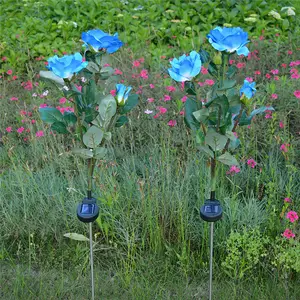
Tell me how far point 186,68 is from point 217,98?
17 centimetres

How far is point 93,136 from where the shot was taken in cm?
243

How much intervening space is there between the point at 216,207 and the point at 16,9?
4898 millimetres

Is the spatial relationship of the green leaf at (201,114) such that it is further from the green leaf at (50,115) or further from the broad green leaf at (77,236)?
the broad green leaf at (77,236)

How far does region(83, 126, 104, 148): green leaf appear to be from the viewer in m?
2.43

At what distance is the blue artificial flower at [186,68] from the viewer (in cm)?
225

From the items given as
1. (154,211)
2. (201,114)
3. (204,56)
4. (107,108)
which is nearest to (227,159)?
(201,114)

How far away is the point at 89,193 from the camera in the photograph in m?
2.56

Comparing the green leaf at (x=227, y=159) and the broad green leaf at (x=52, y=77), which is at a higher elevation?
the broad green leaf at (x=52, y=77)

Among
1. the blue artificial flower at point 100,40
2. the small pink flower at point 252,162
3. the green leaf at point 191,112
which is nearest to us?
the blue artificial flower at point 100,40

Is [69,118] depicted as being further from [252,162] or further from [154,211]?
[252,162]

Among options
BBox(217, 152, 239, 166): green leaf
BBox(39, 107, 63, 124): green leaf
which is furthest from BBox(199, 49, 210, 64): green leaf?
BBox(39, 107, 63, 124): green leaf

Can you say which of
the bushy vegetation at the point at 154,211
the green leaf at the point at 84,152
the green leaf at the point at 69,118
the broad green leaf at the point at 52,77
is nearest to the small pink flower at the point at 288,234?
the bushy vegetation at the point at 154,211

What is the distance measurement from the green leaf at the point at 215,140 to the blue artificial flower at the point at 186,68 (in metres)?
0.25

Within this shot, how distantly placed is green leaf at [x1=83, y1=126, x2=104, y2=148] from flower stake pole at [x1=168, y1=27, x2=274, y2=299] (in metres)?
0.38
